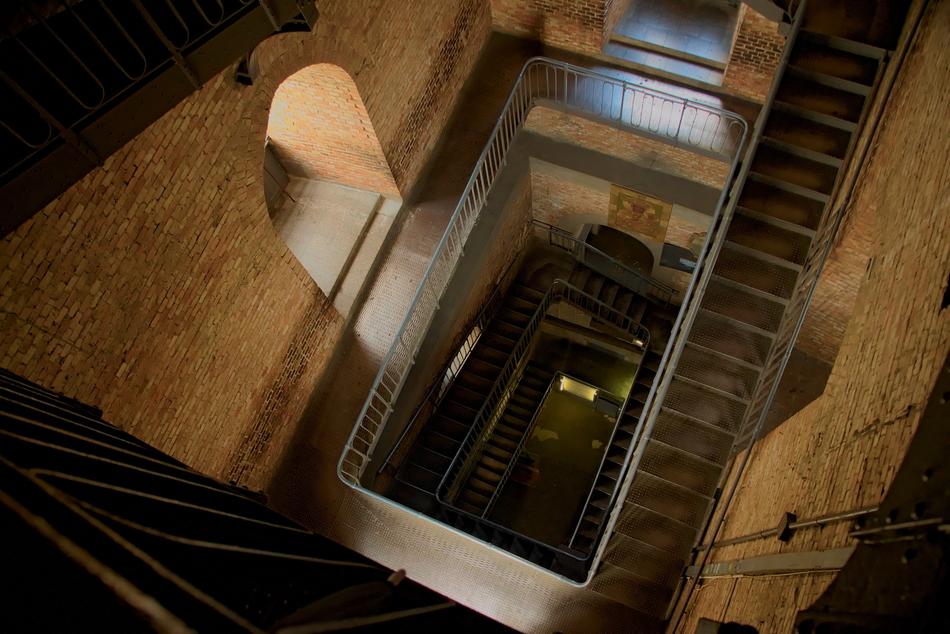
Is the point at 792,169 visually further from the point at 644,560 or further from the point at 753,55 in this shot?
the point at 644,560

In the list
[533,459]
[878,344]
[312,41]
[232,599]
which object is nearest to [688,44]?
[312,41]

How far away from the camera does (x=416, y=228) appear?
913 centimetres

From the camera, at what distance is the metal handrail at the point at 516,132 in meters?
8.09

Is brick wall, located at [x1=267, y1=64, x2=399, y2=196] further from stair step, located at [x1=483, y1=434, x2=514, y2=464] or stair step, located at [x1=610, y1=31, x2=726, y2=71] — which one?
stair step, located at [x1=483, y1=434, x2=514, y2=464]

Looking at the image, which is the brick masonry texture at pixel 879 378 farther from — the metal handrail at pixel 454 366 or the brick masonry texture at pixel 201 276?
the brick masonry texture at pixel 201 276

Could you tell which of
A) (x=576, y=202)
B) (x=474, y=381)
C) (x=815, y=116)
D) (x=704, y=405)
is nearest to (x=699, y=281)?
(x=704, y=405)

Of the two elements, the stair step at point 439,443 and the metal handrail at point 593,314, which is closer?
the stair step at point 439,443

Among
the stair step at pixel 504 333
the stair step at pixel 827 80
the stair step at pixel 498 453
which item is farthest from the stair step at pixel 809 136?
the stair step at pixel 498 453

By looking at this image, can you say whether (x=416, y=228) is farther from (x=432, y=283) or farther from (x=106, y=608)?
(x=106, y=608)

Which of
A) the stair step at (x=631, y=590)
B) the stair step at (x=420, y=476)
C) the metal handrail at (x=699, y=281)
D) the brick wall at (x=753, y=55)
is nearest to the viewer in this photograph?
the metal handrail at (x=699, y=281)

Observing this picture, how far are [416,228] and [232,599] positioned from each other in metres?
7.59

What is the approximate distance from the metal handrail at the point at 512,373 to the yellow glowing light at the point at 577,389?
70.7 inches

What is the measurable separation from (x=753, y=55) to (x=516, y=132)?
3.34 m

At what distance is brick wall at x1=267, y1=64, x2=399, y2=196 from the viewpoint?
715 cm
